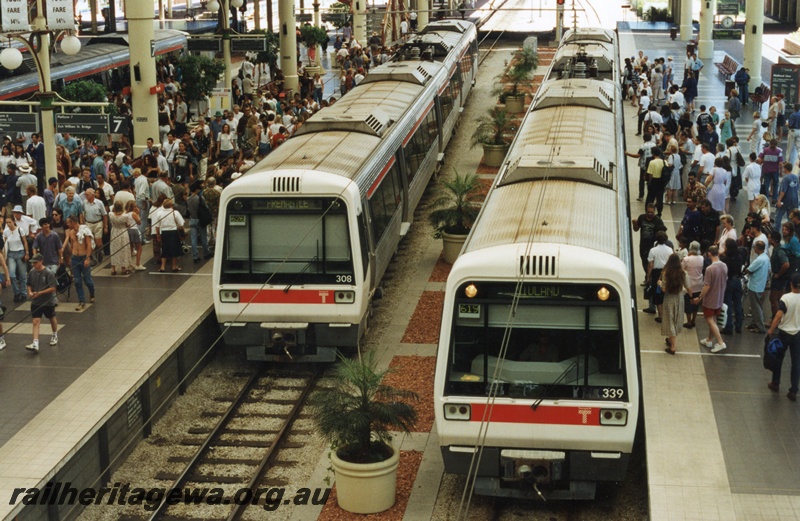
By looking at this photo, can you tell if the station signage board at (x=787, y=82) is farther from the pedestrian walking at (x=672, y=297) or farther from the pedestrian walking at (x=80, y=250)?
the pedestrian walking at (x=80, y=250)

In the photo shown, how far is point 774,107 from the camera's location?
30.2 meters

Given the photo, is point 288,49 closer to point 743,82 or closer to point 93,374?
point 743,82

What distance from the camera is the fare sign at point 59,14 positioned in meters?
21.5

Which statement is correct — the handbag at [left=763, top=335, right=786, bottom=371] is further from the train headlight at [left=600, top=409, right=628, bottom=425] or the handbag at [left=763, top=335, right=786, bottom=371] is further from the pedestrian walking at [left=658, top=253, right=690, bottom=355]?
the train headlight at [left=600, top=409, right=628, bottom=425]

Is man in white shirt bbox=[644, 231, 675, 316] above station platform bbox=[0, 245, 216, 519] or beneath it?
above

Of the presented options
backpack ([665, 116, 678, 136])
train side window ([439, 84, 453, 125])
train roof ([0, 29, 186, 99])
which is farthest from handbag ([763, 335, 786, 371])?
train roof ([0, 29, 186, 99])

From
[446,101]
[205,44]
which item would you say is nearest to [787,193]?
[446,101]

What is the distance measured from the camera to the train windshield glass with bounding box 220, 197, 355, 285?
17500 mm

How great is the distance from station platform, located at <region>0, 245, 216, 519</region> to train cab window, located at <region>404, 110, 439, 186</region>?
4.50 metres

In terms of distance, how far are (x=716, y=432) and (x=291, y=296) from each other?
6.25m

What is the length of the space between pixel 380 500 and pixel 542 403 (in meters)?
2.15

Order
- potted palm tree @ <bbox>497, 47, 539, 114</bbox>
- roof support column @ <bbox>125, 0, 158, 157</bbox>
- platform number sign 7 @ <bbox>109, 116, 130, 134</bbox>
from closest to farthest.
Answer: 1. platform number sign 7 @ <bbox>109, 116, 130, 134</bbox>
2. roof support column @ <bbox>125, 0, 158, 157</bbox>
3. potted palm tree @ <bbox>497, 47, 539, 114</bbox>

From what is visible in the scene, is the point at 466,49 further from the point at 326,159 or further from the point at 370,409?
the point at 370,409

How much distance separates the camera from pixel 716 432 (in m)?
14.5
